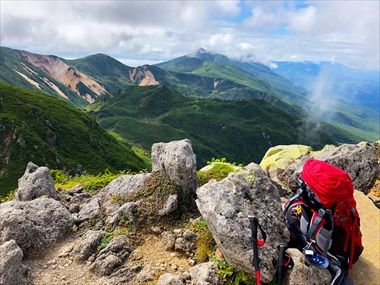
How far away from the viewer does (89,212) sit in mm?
14820

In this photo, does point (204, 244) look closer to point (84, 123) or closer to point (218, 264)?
point (218, 264)

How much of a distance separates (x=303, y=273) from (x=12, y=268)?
33.3ft

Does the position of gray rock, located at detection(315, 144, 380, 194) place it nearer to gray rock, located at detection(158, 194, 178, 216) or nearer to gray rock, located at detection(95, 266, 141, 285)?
gray rock, located at detection(158, 194, 178, 216)

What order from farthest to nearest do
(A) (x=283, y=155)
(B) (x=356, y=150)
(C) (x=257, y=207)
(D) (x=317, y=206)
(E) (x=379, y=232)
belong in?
(A) (x=283, y=155) → (B) (x=356, y=150) → (E) (x=379, y=232) → (C) (x=257, y=207) → (D) (x=317, y=206)

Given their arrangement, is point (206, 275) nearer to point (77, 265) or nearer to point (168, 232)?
point (168, 232)

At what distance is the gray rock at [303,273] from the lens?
341 inches

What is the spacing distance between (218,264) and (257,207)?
249cm

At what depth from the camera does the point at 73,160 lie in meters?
144

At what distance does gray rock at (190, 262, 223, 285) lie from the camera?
30.5ft

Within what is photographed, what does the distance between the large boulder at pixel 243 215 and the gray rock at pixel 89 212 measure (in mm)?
6813

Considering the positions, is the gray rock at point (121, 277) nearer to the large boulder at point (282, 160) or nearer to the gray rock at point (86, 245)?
the gray rock at point (86, 245)

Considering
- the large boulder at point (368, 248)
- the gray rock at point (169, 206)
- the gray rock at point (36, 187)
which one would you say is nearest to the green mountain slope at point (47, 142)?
the gray rock at point (36, 187)

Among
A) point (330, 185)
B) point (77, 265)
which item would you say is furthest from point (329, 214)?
point (77, 265)

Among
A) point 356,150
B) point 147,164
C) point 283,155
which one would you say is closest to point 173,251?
point 356,150
